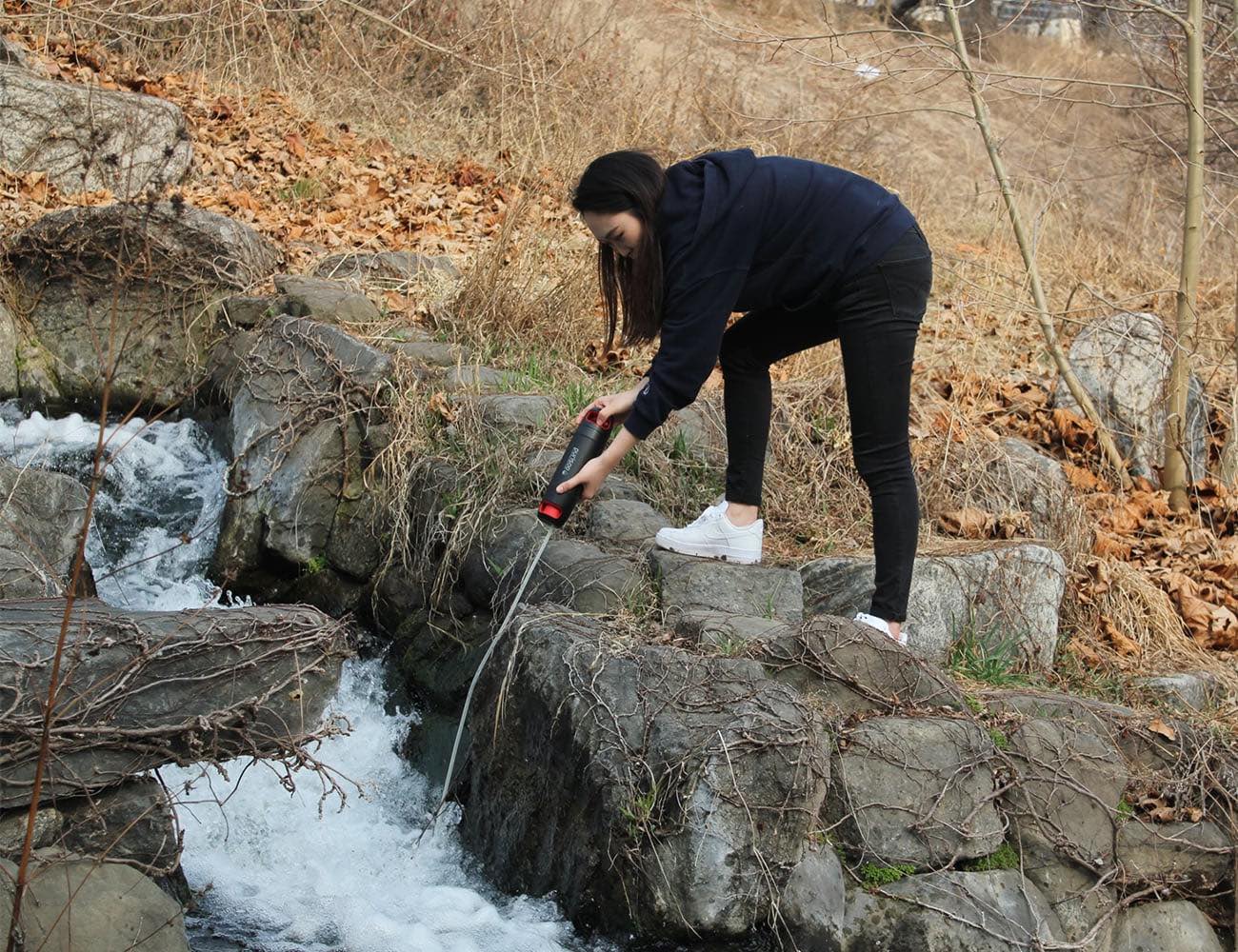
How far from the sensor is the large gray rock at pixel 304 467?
227 inches

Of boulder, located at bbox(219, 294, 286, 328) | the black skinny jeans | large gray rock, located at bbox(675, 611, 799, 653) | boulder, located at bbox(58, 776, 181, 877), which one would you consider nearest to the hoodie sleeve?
the black skinny jeans

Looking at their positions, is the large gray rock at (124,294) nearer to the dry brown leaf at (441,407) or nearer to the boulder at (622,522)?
the dry brown leaf at (441,407)

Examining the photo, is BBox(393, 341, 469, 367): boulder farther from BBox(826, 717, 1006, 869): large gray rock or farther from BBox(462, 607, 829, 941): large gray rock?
BBox(826, 717, 1006, 869): large gray rock

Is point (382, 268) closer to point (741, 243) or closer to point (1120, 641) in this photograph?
point (741, 243)

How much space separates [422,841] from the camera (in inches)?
172

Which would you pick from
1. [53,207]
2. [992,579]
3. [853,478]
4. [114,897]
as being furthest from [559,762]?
[53,207]

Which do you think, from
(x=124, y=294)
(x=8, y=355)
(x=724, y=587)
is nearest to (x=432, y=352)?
(x=124, y=294)

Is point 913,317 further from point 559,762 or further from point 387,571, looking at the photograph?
point 387,571

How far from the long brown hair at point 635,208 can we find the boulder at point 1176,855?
220 cm

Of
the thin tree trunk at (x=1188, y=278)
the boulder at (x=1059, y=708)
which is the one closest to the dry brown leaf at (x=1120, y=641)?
the boulder at (x=1059, y=708)

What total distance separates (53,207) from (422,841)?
4998 mm

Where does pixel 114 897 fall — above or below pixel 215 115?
below

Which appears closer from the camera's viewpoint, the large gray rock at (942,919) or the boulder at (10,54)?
the large gray rock at (942,919)

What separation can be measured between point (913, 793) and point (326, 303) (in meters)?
4.18
